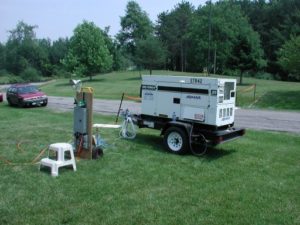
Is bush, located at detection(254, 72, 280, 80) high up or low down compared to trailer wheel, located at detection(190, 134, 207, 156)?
up

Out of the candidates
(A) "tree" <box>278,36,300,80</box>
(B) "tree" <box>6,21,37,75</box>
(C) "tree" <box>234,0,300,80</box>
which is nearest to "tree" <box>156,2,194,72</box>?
(C) "tree" <box>234,0,300,80</box>

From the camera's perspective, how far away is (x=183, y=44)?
281 feet

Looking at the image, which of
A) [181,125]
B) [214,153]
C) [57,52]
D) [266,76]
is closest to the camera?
[181,125]

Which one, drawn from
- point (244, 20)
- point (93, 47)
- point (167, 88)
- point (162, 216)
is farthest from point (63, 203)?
point (244, 20)

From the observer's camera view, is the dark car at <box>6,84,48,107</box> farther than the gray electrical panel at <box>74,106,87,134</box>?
Yes

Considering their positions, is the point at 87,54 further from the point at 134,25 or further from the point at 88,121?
the point at 88,121

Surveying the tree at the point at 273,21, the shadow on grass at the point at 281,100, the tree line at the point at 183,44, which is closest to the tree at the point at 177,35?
the tree line at the point at 183,44

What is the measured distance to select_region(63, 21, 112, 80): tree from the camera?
6078 centimetres

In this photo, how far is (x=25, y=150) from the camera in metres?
10.5

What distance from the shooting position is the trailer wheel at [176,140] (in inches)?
398

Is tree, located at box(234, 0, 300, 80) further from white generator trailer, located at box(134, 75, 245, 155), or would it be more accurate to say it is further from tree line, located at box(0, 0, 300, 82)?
white generator trailer, located at box(134, 75, 245, 155)

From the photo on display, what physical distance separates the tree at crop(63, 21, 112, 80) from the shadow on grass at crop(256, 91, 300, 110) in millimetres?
34110

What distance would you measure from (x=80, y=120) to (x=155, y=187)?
2.86m

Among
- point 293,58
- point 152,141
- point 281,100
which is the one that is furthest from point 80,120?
point 293,58
